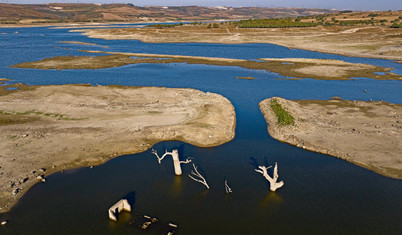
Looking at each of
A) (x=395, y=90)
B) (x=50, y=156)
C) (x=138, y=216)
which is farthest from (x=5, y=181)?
(x=395, y=90)

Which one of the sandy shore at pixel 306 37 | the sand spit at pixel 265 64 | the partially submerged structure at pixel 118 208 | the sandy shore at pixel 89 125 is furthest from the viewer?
the sandy shore at pixel 306 37

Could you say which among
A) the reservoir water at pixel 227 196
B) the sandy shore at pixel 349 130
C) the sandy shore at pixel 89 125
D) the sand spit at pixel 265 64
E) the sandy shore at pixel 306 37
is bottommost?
the reservoir water at pixel 227 196

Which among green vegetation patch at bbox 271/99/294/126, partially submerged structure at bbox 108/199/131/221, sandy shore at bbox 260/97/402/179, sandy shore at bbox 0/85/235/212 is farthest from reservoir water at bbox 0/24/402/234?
green vegetation patch at bbox 271/99/294/126

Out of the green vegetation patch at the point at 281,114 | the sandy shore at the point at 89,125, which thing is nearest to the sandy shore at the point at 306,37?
the green vegetation patch at the point at 281,114

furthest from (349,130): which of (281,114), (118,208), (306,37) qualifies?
(306,37)

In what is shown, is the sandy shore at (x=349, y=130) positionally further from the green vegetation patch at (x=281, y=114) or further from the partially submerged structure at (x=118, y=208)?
the partially submerged structure at (x=118, y=208)

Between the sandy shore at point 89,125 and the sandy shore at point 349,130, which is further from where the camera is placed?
the sandy shore at point 349,130

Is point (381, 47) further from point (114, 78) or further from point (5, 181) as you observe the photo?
point (5, 181)
